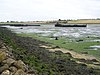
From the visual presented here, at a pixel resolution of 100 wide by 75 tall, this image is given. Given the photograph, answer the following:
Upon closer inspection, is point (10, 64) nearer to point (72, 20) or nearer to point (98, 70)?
point (98, 70)

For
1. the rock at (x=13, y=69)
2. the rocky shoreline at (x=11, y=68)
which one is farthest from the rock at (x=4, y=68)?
the rock at (x=13, y=69)

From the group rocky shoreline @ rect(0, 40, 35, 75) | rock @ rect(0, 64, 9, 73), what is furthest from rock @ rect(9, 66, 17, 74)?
rock @ rect(0, 64, 9, 73)

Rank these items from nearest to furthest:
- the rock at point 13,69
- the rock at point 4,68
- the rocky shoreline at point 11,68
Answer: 1. the rocky shoreline at point 11,68
2. the rock at point 13,69
3. the rock at point 4,68

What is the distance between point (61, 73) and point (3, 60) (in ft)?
13.2

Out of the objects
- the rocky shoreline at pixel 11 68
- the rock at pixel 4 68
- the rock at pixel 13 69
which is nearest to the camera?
the rocky shoreline at pixel 11 68

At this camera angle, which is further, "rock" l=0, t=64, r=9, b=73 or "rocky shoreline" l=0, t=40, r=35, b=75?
"rock" l=0, t=64, r=9, b=73

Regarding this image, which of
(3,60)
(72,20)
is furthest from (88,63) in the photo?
(72,20)

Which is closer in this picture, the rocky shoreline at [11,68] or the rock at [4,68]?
the rocky shoreline at [11,68]

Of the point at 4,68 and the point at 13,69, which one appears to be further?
the point at 4,68

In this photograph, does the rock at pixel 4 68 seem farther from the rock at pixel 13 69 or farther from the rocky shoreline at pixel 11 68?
the rock at pixel 13 69

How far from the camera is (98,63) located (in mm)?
22000

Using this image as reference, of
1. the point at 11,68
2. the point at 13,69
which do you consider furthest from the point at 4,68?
the point at 13,69

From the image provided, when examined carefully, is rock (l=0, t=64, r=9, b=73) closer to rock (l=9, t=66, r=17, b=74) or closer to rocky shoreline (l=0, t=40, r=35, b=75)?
rocky shoreline (l=0, t=40, r=35, b=75)

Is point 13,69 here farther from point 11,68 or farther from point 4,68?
point 4,68
